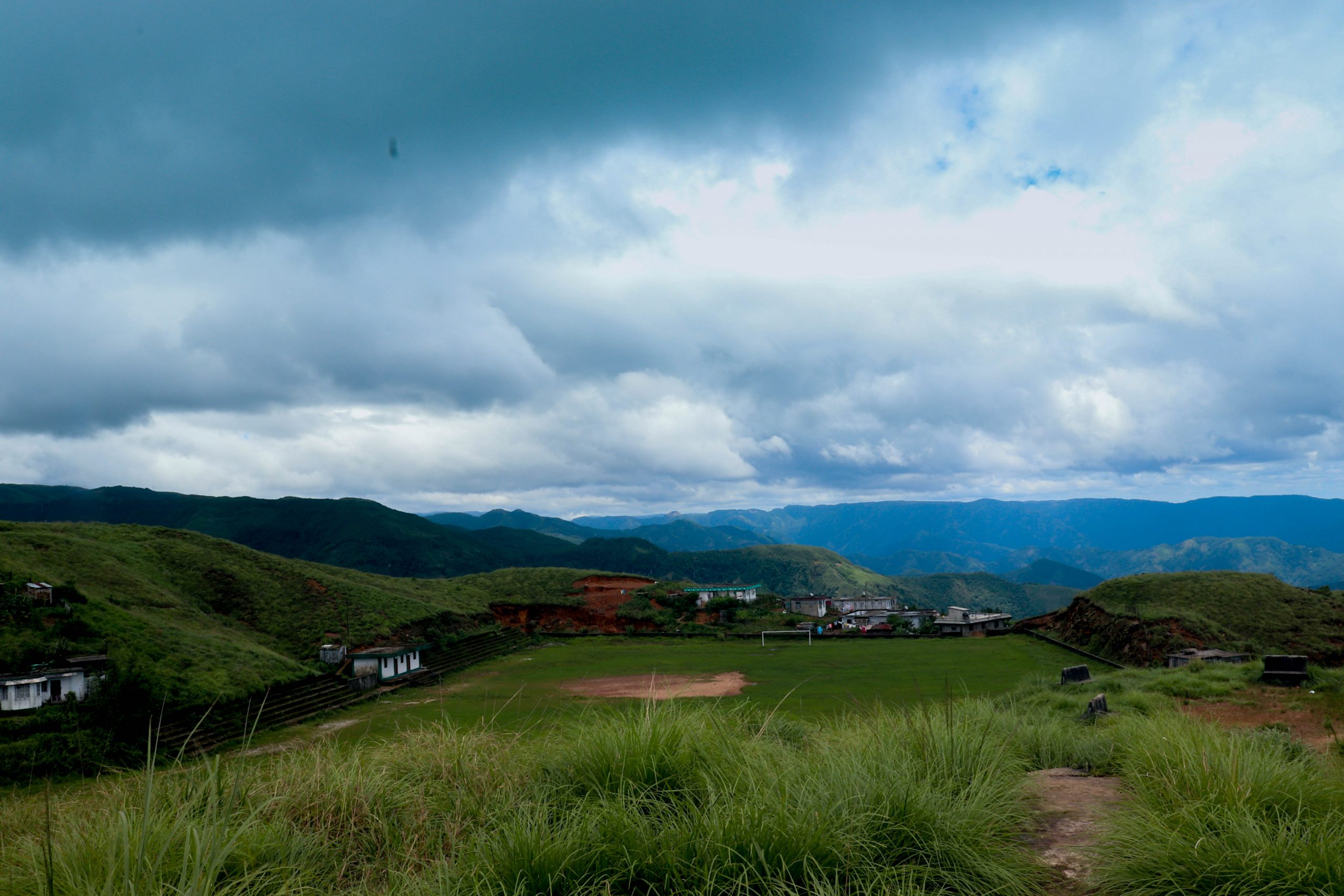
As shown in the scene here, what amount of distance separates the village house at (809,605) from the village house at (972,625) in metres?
14.7

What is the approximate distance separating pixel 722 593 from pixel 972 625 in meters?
20.4

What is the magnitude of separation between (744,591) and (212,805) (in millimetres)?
62189

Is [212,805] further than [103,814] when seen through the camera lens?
No

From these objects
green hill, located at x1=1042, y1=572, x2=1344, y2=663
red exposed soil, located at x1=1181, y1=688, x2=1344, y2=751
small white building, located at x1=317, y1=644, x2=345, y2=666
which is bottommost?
small white building, located at x1=317, y1=644, x2=345, y2=666

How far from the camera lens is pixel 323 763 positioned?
5.41 metres

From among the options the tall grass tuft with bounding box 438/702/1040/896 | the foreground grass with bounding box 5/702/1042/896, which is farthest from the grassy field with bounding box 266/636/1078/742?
the tall grass tuft with bounding box 438/702/1040/896

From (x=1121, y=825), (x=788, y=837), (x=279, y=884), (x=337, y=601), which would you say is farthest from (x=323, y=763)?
(x=337, y=601)

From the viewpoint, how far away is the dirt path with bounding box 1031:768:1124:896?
3.60 metres

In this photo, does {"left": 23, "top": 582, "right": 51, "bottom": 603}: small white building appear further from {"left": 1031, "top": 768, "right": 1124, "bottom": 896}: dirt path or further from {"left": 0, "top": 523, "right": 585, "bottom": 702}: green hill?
{"left": 1031, "top": 768, "right": 1124, "bottom": 896}: dirt path

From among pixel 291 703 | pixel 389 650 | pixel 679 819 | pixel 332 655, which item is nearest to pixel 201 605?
pixel 332 655

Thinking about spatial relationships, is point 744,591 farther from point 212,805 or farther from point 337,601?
point 212,805

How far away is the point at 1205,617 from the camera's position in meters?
33.7

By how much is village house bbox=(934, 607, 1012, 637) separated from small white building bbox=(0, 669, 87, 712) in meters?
47.2

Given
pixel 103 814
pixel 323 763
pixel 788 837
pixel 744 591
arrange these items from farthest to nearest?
pixel 744 591 < pixel 323 763 < pixel 103 814 < pixel 788 837
